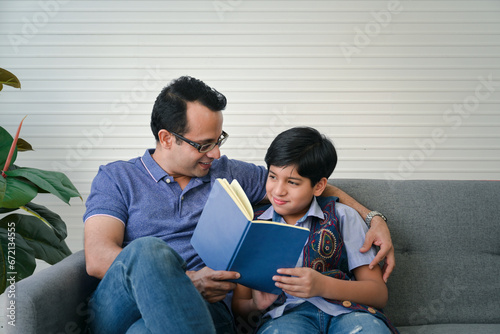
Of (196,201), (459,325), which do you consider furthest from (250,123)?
(459,325)

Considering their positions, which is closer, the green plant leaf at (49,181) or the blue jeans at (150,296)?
the blue jeans at (150,296)

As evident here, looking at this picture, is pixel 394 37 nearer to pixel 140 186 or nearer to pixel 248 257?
pixel 140 186

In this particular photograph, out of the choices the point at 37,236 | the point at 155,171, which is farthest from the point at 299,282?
the point at 37,236

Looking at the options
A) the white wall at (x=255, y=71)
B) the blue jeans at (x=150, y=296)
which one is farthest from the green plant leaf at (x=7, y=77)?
the blue jeans at (x=150, y=296)

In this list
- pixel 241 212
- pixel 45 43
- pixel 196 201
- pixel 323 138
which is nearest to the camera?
pixel 241 212

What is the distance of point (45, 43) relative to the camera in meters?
2.82

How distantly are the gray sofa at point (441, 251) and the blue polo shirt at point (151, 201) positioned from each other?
195 mm

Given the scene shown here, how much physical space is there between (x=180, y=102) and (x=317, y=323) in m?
0.91

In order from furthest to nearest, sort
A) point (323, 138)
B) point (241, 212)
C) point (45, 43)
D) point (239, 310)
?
point (45, 43)
point (323, 138)
point (239, 310)
point (241, 212)

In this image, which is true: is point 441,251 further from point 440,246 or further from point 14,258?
point 14,258

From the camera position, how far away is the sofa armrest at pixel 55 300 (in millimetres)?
1160

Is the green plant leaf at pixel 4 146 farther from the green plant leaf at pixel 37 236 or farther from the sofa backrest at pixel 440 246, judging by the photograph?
the sofa backrest at pixel 440 246

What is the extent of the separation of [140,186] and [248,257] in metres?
0.63

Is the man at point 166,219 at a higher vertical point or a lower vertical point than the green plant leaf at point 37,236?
higher
